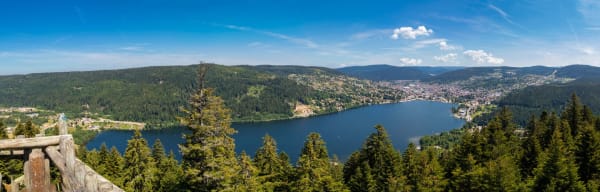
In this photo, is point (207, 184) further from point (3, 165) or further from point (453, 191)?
point (453, 191)

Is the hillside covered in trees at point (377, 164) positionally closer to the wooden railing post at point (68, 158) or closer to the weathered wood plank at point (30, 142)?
the weathered wood plank at point (30, 142)

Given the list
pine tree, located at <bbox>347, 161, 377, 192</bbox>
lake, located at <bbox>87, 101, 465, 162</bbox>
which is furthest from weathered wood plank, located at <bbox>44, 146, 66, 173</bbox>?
lake, located at <bbox>87, 101, 465, 162</bbox>

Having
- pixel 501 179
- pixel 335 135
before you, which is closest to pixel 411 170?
pixel 501 179

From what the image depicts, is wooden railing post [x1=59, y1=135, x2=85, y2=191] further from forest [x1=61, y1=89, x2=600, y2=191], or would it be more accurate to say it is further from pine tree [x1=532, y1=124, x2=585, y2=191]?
pine tree [x1=532, y1=124, x2=585, y2=191]

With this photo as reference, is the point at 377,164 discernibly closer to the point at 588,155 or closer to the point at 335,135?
the point at 588,155

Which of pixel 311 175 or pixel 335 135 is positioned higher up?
pixel 311 175

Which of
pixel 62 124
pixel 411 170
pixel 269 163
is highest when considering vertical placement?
pixel 62 124

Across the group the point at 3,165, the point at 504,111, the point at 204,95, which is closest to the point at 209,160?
the point at 204,95

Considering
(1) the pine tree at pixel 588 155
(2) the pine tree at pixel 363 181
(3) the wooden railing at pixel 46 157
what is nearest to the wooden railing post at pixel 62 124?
(3) the wooden railing at pixel 46 157

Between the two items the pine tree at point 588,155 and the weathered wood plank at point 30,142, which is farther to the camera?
the pine tree at point 588,155
